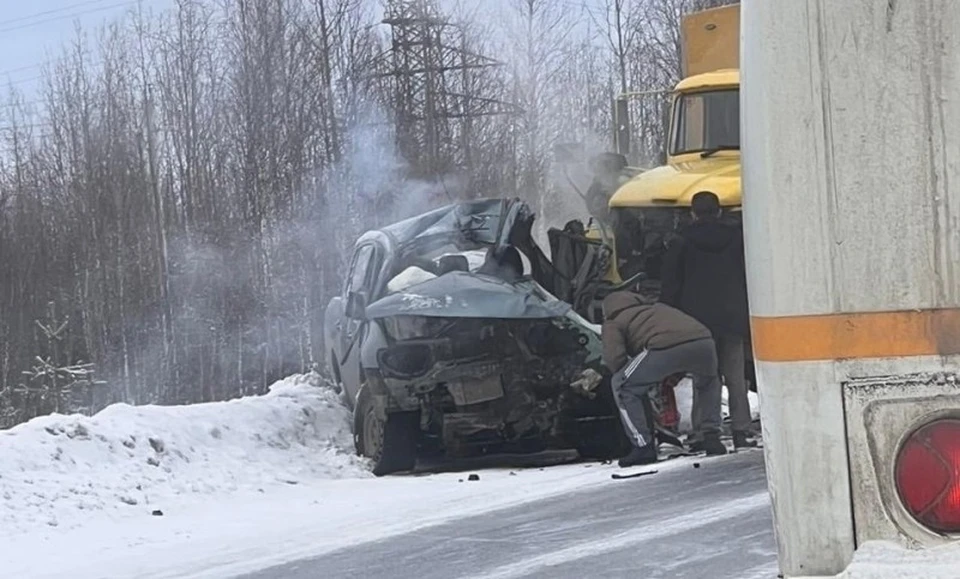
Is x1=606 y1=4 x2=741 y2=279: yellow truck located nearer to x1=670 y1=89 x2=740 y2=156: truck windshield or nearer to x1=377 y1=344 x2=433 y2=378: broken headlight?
x1=670 y1=89 x2=740 y2=156: truck windshield

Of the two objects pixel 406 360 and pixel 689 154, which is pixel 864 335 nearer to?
pixel 406 360

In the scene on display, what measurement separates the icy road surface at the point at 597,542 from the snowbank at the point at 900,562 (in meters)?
3.47

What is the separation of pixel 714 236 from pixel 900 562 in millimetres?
7243

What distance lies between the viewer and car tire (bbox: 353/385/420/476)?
10438 mm

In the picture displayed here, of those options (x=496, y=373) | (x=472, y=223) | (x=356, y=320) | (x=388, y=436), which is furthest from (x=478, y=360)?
(x=356, y=320)

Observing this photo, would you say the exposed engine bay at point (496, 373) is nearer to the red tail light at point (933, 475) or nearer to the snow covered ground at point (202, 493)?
the snow covered ground at point (202, 493)

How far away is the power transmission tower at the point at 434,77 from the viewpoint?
33906 mm

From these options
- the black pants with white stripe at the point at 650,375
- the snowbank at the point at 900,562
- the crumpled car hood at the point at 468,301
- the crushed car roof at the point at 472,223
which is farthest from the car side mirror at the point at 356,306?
the snowbank at the point at 900,562

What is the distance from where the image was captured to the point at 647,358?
30.2 ft

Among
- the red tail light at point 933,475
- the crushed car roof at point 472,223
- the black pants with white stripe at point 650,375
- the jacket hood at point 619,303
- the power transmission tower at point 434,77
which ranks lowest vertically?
the black pants with white stripe at point 650,375

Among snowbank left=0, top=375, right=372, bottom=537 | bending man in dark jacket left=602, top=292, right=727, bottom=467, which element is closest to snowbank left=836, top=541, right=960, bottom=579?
snowbank left=0, top=375, right=372, bottom=537

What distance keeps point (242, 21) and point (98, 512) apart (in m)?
31.7

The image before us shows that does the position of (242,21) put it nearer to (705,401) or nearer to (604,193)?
(604,193)

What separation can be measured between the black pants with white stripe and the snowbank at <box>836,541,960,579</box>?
6.84 m
